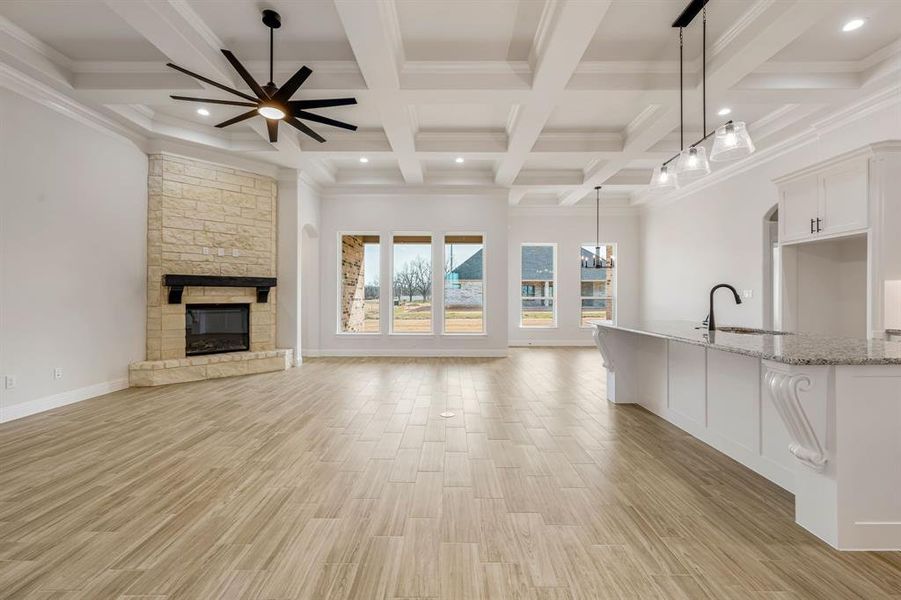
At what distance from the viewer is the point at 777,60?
12.5ft

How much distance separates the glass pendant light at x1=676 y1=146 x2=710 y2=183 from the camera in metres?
3.01

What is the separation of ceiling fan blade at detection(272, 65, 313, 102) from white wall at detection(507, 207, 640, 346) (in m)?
6.61

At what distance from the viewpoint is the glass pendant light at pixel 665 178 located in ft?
11.1

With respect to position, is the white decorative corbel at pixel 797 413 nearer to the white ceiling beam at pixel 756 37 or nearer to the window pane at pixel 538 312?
the white ceiling beam at pixel 756 37

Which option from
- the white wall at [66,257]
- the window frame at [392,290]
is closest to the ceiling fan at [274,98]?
the white wall at [66,257]

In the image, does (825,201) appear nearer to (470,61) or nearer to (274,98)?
(470,61)

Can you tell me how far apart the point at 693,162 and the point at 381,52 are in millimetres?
2744

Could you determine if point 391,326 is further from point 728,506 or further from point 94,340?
point 728,506

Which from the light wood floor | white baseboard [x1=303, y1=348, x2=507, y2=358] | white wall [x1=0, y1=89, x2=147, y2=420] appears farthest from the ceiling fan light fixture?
white baseboard [x1=303, y1=348, x2=507, y2=358]

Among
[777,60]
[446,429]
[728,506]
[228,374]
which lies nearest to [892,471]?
[728,506]

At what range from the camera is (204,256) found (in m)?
5.71

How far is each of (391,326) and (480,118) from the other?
423 centimetres

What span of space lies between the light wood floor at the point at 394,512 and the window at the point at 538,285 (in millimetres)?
5663

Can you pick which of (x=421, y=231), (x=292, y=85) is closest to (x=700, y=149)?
(x=292, y=85)
